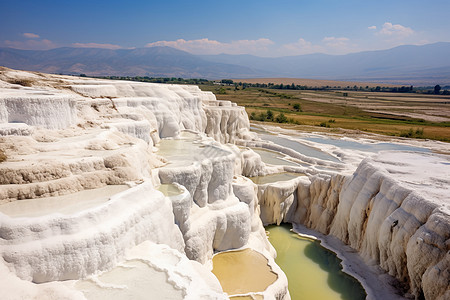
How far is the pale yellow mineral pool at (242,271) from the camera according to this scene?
10.7 meters

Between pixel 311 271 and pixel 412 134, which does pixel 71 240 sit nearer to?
pixel 311 271

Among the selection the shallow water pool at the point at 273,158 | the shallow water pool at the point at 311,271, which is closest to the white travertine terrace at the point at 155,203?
the shallow water pool at the point at 311,271

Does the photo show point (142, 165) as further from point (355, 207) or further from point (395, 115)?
point (395, 115)

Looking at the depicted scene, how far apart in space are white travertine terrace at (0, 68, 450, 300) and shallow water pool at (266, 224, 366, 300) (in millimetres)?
1313

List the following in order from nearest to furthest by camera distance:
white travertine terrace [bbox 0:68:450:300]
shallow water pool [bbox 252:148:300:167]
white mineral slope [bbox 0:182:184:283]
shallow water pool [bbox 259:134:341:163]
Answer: white mineral slope [bbox 0:182:184:283], white travertine terrace [bbox 0:68:450:300], shallow water pool [bbox 252:148:300:167], shallow water pool [bbox 259:134:341:163]

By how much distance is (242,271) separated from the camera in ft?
38.3

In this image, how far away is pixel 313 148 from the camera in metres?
29.6

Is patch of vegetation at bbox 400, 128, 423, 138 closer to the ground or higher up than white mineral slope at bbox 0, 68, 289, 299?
closer to the ground

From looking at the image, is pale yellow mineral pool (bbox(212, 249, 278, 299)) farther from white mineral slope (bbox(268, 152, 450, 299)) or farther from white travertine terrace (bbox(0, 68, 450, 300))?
white mineral slope (bbox(268, 152, 450, 299))

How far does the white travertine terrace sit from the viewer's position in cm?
636

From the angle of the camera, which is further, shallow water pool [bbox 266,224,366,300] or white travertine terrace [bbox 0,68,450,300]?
shallow water pool [bbox 266,224,366,300]

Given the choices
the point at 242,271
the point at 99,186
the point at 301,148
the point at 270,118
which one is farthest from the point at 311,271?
the point at 270,118

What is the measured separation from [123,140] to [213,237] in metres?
4.96

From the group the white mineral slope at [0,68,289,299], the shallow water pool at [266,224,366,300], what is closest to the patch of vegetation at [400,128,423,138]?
the shallow water pool at [266,224,366,300]
